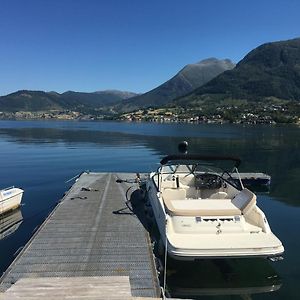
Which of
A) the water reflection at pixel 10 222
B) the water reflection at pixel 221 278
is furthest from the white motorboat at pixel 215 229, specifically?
the water reflection at pixel 10 222

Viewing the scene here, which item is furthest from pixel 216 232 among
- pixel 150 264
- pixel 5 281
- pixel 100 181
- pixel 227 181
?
pixel 100 181

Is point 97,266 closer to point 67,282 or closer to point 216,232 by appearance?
point 67,282

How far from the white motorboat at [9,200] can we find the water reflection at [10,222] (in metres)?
0.32

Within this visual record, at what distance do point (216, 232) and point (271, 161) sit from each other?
40039 millimetres

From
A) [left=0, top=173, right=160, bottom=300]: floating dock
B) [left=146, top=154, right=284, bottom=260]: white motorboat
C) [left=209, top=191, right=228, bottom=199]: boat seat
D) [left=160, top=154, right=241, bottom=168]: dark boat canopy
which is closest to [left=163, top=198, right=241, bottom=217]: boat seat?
[left=146, top=154, right=284, bottom=260]: white motorboat

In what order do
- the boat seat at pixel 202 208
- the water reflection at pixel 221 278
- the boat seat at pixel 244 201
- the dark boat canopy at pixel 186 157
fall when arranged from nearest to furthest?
the water reflection at pixel 221 278 → the boat seat at pixel 202 208 → the boat seat at pixel 244 201 → the dark boat canopy at pixel 186 157

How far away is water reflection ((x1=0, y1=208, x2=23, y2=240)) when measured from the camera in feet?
66.3

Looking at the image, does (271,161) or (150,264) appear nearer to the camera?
(150,264)

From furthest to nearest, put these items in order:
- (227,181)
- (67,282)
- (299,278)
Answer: (227,181) → (299,278) → (67,282)

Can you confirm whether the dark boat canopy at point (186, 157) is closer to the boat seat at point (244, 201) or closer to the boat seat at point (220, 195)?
the boat seat at point (220, 195)

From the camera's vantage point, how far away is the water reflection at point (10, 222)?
20219mm

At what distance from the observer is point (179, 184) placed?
20.9m

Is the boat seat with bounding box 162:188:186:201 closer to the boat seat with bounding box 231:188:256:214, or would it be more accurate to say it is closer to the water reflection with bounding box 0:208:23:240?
the boat seat with bounding box 231:188:256:214

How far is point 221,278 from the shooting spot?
14.4 metres
